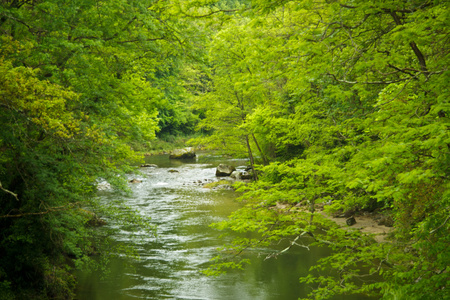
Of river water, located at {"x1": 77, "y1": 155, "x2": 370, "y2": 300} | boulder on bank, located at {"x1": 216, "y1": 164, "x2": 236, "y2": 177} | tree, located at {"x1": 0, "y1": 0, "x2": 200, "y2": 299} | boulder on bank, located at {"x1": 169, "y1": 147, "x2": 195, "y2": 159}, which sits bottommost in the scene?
river water, located at {"x1": 77, "y1": 155, "x2": 370, "y2": 300}

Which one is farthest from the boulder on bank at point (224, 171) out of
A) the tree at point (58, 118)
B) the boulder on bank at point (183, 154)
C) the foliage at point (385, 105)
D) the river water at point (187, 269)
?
the foliage at point (385, 105)

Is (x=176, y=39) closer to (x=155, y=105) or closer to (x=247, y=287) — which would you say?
(x=155, y=105)

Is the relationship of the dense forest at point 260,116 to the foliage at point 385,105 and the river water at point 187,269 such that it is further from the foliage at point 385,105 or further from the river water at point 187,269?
the river water at point 187,269

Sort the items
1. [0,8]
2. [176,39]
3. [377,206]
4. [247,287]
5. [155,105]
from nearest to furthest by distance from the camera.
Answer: [0,8], [176,39], [247,287], [155,105], [377,206]

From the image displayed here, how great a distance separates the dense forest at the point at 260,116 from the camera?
420cm

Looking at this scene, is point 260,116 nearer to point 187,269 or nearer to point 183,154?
point 187,269

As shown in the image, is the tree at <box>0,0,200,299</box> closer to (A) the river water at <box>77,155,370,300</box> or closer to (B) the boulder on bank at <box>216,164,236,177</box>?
(A) the river water at <box>77,155,370,300</box>

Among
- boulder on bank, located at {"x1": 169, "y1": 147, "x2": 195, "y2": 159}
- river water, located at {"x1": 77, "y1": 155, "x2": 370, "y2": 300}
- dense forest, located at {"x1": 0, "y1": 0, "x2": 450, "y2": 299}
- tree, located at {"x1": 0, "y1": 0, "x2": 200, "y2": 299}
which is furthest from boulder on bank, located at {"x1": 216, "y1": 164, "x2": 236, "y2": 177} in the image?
tree, located at {"x1": 0, "y1": 0, "x2": 200, "y2": 299}

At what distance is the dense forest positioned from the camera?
165 inches

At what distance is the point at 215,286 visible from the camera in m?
9.50

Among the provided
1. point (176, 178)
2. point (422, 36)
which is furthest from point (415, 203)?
point (176, 178)

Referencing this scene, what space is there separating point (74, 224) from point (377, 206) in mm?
11359

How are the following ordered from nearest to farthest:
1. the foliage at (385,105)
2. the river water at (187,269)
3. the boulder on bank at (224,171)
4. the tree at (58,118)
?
the foliage at (385,105) → the tree at (58,118) → the river water at (187,269) → the boulder on bank at (224,171)

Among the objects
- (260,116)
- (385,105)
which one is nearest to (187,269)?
(260,116)
